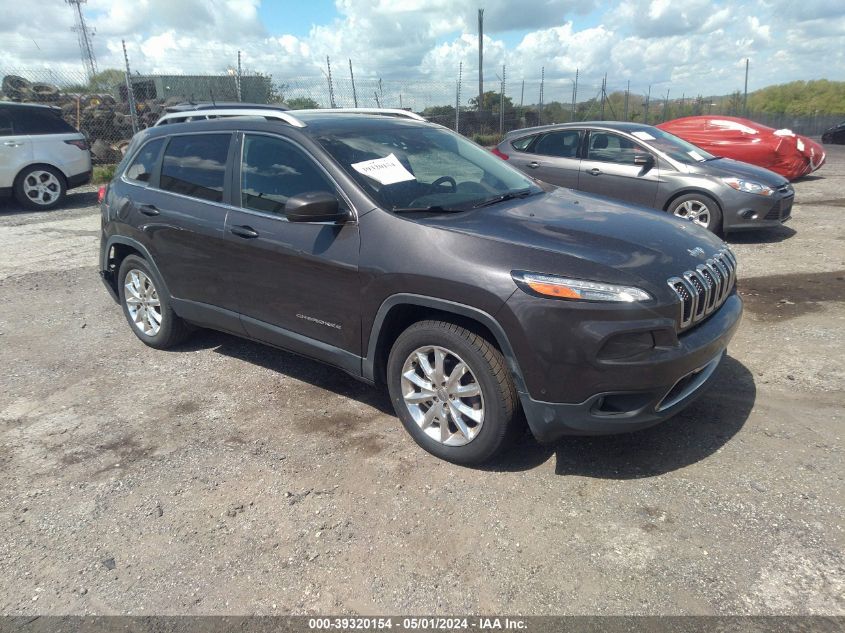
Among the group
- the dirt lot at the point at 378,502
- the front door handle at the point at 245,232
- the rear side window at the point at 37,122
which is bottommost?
the dirt lot at the point at 378,502

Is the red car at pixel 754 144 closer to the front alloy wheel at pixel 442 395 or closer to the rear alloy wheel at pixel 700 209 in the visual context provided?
the rear alloy wheel at pixel 700 209

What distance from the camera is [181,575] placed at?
2676mm

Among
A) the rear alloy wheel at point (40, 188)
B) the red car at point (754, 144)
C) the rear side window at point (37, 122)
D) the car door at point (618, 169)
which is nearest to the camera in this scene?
the car door at point (618, 169)

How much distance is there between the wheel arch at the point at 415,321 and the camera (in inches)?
118

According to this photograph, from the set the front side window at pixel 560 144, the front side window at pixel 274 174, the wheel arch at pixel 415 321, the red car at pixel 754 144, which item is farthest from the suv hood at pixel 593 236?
the red car at pixel 754 144

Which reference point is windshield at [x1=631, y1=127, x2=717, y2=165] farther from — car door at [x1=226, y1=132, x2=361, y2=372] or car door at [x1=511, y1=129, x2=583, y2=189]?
car door at [x1=226, y1=132, x2=361, y2=372]

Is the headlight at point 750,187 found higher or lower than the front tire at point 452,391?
higher

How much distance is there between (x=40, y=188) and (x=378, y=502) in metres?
11.3

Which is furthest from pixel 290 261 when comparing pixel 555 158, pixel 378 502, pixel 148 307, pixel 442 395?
pixel 555 158

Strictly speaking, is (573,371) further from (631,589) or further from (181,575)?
(181,575)

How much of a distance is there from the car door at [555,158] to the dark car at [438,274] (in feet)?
14.8

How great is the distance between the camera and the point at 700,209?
8.07 metres

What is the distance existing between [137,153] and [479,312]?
346 centimetres

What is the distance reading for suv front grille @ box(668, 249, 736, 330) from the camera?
9.87ft
